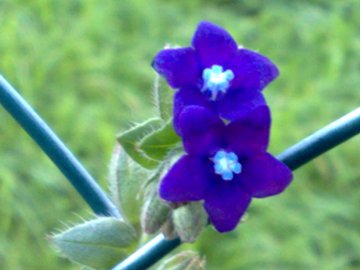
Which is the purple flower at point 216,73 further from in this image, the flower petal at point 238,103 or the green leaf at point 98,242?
the green leaf at point 98,242

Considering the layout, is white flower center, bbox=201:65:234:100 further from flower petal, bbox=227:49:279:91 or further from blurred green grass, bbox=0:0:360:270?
blurred green grass, bbox=0:0:360:270

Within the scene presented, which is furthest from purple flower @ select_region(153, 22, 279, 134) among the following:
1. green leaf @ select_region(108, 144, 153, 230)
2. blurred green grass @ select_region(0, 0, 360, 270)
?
blurred green grass @ select_region(0, 0, 360, 270)

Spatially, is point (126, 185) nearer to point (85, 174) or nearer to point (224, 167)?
point (85, 174)

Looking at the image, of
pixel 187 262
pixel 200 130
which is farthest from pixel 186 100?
pixel 187 262

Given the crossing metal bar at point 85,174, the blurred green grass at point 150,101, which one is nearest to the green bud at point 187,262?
the crossing metal bar at point 85,174

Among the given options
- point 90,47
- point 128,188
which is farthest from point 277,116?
point 128,188

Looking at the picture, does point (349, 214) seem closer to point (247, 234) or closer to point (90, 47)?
point (247, 234)
